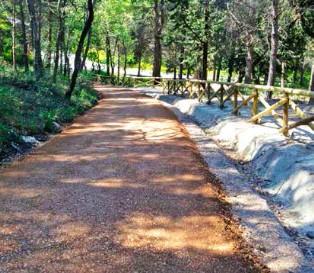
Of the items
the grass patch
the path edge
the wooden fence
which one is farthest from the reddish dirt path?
the wooden fence

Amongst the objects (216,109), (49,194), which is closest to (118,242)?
(49,194)

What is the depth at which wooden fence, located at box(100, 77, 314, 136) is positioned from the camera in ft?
30.1

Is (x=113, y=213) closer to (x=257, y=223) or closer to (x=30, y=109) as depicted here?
(x=257, y=223)

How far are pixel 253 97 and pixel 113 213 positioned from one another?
7.18 m

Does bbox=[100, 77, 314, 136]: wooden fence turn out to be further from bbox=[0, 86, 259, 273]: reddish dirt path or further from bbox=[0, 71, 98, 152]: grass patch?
bbox=[0, 71, 98, 152]: grass patch

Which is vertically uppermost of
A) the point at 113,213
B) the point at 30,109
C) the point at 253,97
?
the point at 253,97

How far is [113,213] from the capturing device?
5.92m

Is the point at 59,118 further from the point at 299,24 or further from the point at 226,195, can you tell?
the point at 299,24

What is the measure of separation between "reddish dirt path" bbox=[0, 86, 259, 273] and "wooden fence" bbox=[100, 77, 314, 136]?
220 cm

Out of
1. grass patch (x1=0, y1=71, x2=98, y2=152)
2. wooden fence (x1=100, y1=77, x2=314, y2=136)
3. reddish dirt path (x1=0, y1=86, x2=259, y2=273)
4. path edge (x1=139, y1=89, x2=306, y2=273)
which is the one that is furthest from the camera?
grass patch (x1=0, y1=71, x2=98, y2=152)

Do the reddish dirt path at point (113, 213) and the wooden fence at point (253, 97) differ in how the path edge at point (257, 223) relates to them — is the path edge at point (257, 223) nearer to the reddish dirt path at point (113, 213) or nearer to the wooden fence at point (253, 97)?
the reddish dirt path at point (113, 213)

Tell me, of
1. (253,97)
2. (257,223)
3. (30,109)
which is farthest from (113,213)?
(30,109)

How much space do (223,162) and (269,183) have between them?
5.40ft

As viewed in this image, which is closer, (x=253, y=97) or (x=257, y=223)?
(x=257, y=223)
